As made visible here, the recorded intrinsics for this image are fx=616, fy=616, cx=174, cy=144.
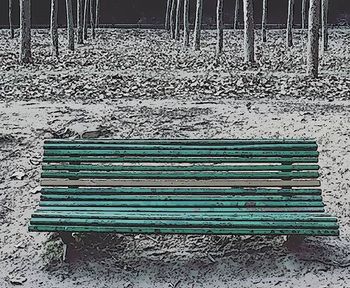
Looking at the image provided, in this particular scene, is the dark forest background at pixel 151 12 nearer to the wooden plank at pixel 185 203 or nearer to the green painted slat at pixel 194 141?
the green painted slat at pixel 194 141

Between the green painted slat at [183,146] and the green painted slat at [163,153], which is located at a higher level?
the green painted slat at [183,146]

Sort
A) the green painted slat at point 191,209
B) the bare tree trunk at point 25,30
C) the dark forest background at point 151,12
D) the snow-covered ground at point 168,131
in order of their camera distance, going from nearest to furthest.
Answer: the snow-covered ground at point 168,131, the green painted slat at point 191,209, the bare tree trunk at point 25,30, the dark forest background at point 151,12

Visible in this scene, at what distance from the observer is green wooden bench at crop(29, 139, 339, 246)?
4.65 m

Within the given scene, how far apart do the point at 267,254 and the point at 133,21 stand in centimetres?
3412

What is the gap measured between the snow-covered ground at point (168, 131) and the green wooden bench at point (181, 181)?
35cm

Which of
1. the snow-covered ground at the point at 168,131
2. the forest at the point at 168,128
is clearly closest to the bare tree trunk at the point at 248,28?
the forest at the point at 168,128

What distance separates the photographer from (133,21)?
123 feet

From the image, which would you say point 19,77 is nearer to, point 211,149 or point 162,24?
point 211,149

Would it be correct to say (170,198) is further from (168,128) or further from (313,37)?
(313,37)

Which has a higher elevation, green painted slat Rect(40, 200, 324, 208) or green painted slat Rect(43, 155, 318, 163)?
green painted slat Rect(43, 155, 318, 163)

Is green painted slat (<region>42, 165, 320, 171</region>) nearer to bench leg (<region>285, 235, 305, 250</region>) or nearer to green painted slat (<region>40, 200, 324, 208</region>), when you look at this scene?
green painted slat (<region>40, 200, 324, 208</region>)

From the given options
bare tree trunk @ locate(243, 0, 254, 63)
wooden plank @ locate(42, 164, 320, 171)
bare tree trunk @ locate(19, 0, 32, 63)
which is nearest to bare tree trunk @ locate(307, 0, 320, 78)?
bare tree trunk @ locate(243, 0, 254, 63)

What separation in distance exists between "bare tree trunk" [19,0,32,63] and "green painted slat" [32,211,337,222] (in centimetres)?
1248

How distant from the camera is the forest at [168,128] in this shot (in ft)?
14.8
